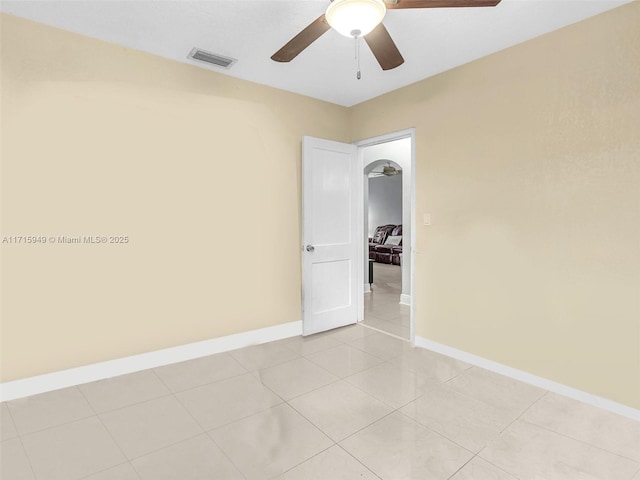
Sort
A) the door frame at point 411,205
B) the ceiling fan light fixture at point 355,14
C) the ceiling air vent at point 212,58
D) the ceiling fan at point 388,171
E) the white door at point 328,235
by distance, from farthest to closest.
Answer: the ceiling fan at point 388,171, the white door at point 328,235, the door frame at point 411,205, the ceiling air vent at point 212,58, the ceiling fan light fixture at point 355,14

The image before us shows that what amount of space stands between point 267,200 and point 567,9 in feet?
8.81

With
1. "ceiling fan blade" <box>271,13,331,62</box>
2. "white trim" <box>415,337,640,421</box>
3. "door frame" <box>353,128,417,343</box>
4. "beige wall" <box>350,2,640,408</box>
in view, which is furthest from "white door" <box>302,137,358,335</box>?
"ceiling fan blade" <box>271,13,331,62</box>

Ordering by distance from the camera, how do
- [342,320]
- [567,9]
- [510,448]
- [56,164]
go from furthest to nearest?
[342,320] < [56,164] < [567,9] < [510,448]

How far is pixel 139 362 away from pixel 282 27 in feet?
9.04

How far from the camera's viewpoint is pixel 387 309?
4.81 meters

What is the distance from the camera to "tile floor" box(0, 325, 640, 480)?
5.81 feet

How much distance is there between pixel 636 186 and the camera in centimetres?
217

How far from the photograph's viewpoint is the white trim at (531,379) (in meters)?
2.27

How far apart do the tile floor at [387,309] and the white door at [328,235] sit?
37 cm

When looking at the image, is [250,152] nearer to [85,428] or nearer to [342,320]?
[342,320]

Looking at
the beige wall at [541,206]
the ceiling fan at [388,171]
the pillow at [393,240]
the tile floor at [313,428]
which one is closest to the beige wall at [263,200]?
the beige wall at [541,206]

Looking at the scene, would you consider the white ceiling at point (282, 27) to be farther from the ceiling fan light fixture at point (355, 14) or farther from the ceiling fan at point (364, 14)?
the ceiling fan light fixture at point (355, 14)

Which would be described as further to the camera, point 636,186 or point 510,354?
point 510,354

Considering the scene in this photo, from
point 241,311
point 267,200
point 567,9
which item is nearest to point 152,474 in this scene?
point 241,311
